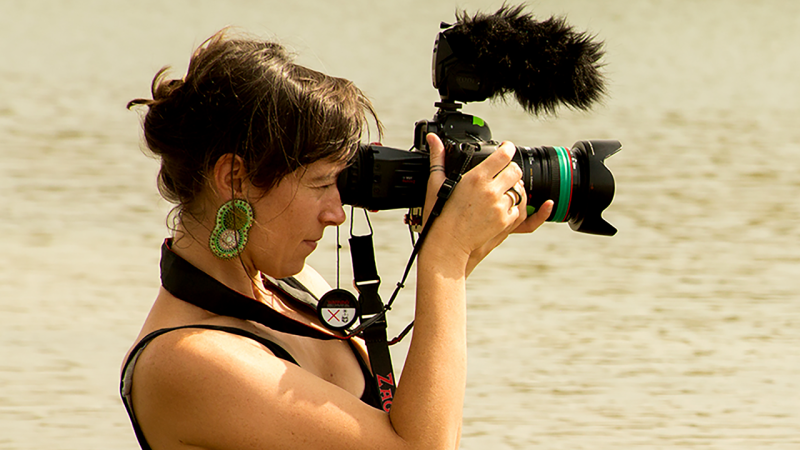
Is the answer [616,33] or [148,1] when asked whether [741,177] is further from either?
[148,1]

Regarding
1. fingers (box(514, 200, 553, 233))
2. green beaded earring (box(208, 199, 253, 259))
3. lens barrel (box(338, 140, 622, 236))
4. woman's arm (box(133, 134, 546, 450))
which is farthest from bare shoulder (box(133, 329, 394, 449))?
fingers (box(514, 200, 553, 233))

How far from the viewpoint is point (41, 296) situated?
515 cm

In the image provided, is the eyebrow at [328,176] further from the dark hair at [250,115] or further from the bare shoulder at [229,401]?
the bare shoulder at [229,401]

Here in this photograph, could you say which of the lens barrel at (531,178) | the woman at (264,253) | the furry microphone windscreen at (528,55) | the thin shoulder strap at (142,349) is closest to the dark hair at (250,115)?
the woman at (264,253)

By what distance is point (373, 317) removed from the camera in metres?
1.96

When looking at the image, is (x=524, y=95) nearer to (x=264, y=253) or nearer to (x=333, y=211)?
(x=333, y=211)

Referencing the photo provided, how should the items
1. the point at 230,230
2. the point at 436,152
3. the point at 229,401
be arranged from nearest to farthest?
the point at 229,401
the point at 230,230
the point at 436,152

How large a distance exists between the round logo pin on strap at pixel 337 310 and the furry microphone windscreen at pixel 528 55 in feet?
1.61

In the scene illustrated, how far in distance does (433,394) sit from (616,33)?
14.1 m

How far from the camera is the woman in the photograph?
1.67 meters

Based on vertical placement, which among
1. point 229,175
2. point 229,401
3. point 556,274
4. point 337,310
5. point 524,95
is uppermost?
point 556,274

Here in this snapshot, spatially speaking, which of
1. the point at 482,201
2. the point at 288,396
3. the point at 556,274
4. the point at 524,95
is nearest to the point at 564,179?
the point at 524,95

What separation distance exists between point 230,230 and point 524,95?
635 mm

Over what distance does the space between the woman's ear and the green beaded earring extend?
0.07ft
